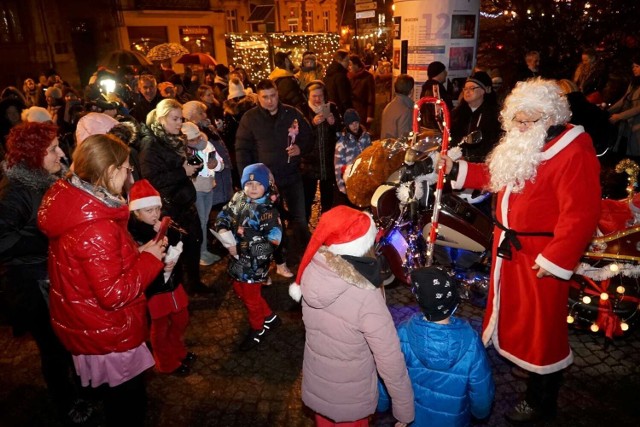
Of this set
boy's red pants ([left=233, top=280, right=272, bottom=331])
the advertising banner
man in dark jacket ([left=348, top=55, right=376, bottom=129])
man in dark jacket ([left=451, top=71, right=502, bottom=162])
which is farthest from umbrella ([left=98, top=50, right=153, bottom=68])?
boy's red pants ([left=233, top=280, right=272, bottom=331])

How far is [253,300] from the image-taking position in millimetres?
4371

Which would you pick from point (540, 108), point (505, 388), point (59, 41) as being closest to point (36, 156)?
point (540, 108)

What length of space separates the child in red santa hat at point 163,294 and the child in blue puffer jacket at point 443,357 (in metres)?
1.94

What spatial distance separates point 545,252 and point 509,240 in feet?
0.92

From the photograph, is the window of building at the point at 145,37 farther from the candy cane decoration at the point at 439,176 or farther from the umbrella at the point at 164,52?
the candy cane decoration at the point at 439,176

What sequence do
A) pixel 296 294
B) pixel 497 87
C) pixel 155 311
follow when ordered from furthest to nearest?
1. pixel 497 87
2. pixel 155 311
3. pixel 296 294

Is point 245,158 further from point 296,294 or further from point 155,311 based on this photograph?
point 296,294

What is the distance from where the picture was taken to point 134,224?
351 centimetres

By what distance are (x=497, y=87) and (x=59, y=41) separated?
22.1 meters

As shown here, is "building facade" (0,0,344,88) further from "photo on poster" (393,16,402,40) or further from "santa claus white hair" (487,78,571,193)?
"santa claus white hair" (487,78,571,193)

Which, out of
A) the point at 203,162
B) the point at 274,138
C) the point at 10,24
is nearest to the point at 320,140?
the point at 274,138

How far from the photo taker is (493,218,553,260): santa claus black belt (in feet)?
9.94

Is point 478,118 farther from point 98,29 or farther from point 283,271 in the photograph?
point 98,29

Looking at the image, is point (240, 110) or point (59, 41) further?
point (59, 41)
